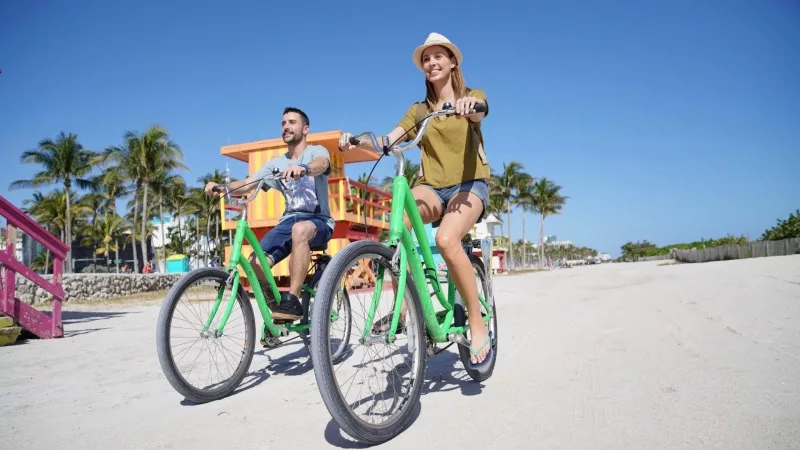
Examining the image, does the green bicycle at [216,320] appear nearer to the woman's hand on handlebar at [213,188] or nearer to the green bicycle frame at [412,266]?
the woman's hand on handlebar at [213,188]

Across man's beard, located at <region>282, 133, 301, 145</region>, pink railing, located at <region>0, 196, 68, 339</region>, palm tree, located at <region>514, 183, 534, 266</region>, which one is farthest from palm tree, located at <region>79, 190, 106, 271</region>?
man's beard, located at <region>282, 133, 301, 145</region>

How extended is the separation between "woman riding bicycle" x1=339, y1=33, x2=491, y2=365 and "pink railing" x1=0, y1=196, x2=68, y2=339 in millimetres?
5333

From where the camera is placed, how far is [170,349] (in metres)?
2.89

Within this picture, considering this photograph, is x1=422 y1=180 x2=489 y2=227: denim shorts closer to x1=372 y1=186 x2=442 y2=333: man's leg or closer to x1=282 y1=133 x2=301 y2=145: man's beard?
x1=372 y1=186 x2=442 y2=333: man's leg

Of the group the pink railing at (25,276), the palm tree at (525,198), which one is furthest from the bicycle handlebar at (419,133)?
the palm tree at (525,198)

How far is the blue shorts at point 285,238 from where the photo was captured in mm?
3971

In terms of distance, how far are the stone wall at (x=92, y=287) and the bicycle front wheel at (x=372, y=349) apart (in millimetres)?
18679

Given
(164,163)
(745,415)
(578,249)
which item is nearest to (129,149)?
(164,163)

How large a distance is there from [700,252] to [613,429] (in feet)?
137

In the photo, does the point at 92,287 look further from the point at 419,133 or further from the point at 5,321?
the point at 419,133

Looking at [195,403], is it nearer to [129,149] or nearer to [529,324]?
[529,324]

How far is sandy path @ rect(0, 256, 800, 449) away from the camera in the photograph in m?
2.14

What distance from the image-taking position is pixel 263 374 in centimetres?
375

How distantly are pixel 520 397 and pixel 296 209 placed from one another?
2.48 meters
